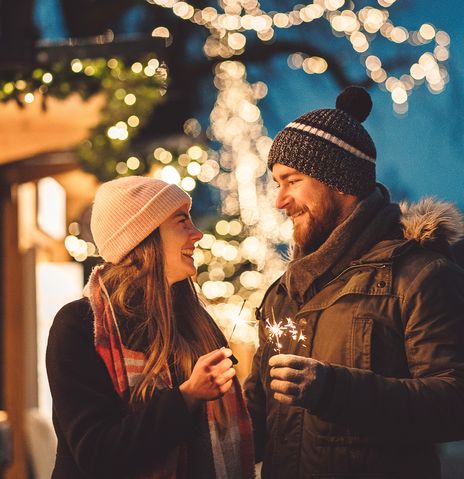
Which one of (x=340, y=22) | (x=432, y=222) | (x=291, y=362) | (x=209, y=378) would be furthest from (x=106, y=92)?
(x=340, y=22)

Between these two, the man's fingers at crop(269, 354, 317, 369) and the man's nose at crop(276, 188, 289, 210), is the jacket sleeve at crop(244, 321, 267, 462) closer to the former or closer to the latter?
the man's nose at crop(276, 188, 289, 210)

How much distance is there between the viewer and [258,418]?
12.1ft

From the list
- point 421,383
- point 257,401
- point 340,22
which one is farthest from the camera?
point 340,22

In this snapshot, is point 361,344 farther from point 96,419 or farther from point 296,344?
point 96,419

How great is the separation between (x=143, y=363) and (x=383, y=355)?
812 mm

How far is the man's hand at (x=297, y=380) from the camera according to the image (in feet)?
9.68

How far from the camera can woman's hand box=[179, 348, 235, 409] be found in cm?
303

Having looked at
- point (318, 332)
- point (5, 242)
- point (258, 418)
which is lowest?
point (258, 418)

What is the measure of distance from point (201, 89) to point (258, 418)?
28.8 ft

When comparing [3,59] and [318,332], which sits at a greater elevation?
[3,59]

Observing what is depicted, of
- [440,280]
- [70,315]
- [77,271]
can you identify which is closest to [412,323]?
[440,280]

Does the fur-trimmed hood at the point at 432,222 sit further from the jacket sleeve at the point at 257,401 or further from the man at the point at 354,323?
the jacket sleeve at the point at 257,401

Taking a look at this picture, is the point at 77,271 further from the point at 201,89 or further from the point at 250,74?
the point at 250,74

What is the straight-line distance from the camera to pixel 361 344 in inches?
126
